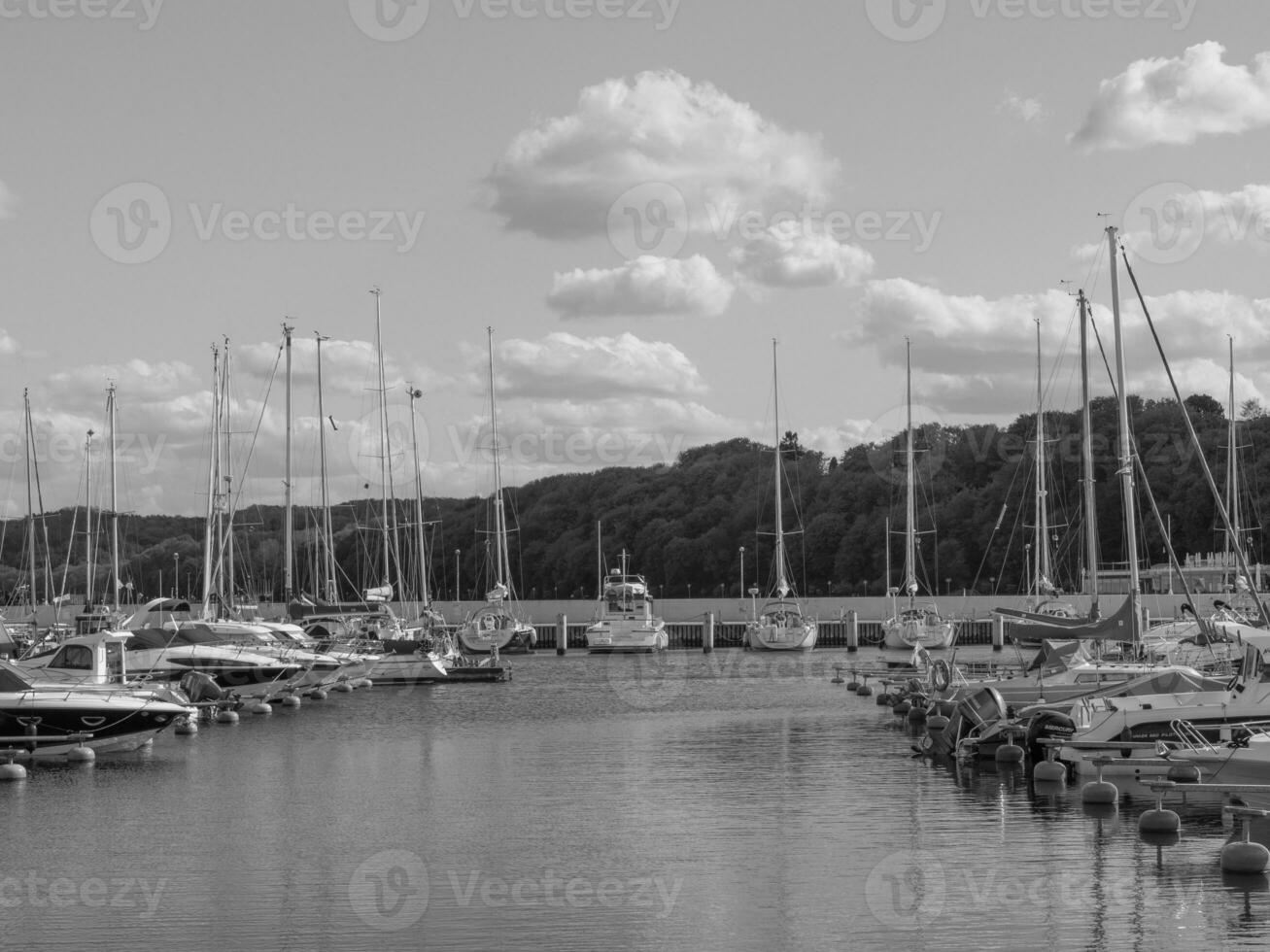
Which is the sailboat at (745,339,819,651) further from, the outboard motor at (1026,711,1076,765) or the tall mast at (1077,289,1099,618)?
the outboard motor at (1026,711,1076,765)

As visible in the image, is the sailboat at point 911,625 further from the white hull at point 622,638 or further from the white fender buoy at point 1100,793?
the white fender buoy at point 1100,793

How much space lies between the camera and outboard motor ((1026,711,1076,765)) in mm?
37438

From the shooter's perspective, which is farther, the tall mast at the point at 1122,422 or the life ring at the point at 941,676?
the life ring at the point at 941,676

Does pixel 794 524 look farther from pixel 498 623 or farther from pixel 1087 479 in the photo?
pixel 1087 479

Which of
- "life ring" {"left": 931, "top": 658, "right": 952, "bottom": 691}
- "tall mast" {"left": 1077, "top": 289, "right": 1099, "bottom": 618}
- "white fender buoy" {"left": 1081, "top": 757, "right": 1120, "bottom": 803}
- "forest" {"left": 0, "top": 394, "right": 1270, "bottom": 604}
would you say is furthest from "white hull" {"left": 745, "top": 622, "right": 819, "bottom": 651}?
"white fender buoy" {"left": 1081, "top": 757, "right": 1120, "bottom": 803}

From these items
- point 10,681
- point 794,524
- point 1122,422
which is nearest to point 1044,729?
point 1122,422

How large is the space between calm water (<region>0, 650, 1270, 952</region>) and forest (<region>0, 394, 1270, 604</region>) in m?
52.1

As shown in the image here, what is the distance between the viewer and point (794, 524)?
157 m

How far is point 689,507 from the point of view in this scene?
527ft

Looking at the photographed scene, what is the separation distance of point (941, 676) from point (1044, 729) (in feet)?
48.4

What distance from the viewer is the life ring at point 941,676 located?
5203cm

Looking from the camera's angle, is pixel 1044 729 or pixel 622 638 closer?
pixel 1044 729

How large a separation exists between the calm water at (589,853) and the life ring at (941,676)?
6.33 metres

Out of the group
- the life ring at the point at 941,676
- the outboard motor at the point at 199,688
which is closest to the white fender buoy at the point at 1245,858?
the life ring at the point at 941,676
